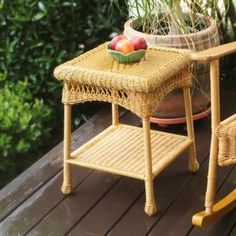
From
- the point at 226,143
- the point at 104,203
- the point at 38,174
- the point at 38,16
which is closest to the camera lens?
the point at 226,143

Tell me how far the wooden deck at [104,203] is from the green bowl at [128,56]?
23.0 inches

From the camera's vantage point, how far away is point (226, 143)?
80.0 inches

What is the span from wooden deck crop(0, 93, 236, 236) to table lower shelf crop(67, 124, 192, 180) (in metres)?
0.14

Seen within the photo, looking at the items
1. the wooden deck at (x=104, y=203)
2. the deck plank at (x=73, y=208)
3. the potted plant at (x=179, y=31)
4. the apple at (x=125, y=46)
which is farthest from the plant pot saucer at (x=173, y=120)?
the apple at (x=125, y=46)

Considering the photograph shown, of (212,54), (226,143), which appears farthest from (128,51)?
(226,143)

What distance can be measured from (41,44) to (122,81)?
4.01 ft

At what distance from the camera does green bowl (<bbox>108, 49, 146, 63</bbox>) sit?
2.41 meters

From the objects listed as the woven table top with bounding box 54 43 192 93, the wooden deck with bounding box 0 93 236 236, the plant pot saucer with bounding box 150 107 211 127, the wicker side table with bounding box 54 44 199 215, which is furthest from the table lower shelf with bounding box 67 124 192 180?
the woven table top with bounding box 54 43 192 93

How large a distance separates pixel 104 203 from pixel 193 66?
912mm

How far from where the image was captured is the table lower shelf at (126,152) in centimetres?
250

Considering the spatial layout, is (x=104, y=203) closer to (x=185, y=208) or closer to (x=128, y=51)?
(x=185, y=208)

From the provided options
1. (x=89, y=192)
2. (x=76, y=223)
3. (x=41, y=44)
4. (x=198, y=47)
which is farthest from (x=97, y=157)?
(x=41, y=44)

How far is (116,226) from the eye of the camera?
2.37m

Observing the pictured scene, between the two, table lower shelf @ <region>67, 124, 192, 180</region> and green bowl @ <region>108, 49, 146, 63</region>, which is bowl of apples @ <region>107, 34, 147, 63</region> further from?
table lower shelf @ <region>67, 124, 192, 180</region>
